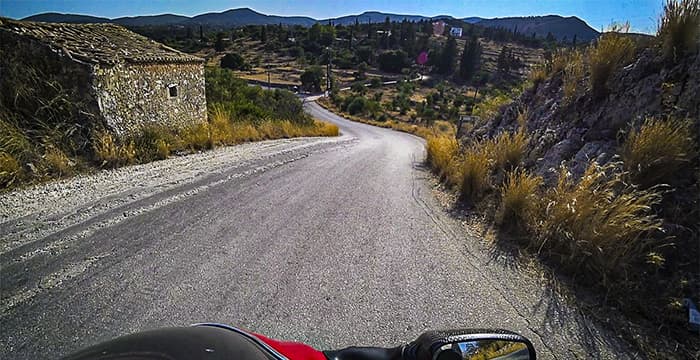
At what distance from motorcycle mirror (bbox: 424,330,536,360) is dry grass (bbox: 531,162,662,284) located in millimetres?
1812

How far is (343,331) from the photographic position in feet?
7.98

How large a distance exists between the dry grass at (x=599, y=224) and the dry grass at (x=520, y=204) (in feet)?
0.71

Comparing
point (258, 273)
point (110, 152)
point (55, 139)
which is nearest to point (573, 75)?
point (258, 273)

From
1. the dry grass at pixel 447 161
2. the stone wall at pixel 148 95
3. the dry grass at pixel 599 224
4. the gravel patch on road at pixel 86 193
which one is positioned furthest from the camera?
the stone wall at pixel 148 95

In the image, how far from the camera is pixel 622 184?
341 centimetres

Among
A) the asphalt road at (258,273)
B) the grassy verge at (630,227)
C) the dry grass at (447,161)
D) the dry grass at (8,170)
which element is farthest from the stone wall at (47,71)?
the grassy verge at (630,227)

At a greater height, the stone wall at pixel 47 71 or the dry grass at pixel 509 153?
the stone wall at pixel 47 71

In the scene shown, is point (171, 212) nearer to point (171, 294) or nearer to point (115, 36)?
point (171, 294)

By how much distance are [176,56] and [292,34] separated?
105227 mm

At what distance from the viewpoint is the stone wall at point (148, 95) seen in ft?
26.5

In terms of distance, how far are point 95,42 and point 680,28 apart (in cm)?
1152

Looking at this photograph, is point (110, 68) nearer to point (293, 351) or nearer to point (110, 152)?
point (110, 152)

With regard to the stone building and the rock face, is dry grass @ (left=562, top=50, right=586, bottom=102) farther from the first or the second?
the stone building

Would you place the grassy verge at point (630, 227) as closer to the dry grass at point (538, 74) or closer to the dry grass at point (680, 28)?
the dry grass at point (680, 28)
